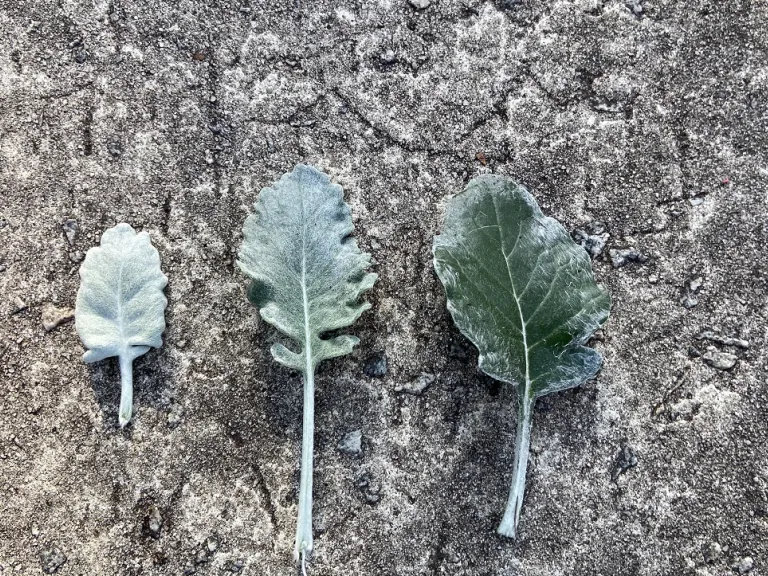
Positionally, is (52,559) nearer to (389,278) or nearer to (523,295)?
(389,278)

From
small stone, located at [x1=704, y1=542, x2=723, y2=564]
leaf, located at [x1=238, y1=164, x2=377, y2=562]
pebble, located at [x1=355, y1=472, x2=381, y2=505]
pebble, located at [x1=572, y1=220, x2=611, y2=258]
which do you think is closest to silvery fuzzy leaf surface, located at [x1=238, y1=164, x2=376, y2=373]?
leaf, located at [x1=238, y1=164, x2=377, y2=562]

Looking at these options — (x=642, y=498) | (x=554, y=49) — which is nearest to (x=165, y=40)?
(x=554, y=49)

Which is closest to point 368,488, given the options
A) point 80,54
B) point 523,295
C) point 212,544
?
point 212,544

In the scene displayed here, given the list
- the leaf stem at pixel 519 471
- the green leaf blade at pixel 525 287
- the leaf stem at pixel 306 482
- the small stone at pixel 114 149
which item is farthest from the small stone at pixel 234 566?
the small stone at pixel 114 149

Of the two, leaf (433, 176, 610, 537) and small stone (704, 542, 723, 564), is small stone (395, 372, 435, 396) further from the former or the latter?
small stone (704, 542, 723, 564)

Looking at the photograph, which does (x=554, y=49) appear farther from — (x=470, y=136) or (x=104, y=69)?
(x=104, y=69)

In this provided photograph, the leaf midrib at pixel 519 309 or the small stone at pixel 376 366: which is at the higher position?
the leaf midrib at pixel 519 309

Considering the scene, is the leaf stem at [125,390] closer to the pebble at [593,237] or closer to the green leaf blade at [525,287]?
the green leaf blade at [525,287]
